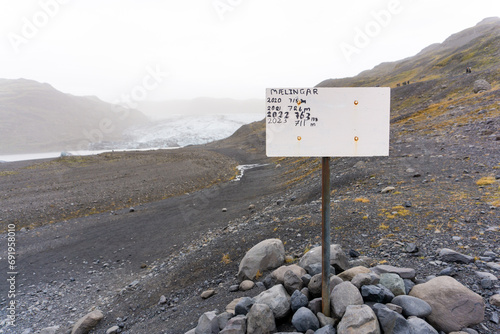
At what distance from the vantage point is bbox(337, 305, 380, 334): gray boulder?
237 centimetres

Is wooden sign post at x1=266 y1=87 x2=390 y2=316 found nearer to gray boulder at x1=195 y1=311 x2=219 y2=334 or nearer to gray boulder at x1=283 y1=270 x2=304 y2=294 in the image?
gray boulder at x1=283 y1=270 x2=304 y2=294

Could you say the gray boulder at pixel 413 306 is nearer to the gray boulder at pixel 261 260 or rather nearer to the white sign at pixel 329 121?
the white sign at pixel 329 121

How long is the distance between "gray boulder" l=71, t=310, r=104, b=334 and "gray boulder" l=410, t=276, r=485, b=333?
602cm

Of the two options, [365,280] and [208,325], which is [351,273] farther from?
[208,325]

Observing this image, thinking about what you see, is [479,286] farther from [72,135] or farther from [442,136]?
[72,135]

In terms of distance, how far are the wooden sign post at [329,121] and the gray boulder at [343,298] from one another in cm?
156

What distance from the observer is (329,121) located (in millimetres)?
2674

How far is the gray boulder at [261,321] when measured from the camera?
2895mm

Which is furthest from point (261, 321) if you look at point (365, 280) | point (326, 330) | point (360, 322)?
point (365, 280)

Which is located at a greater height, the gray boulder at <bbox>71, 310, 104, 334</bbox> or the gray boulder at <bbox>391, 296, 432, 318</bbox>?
the gray boulder at <bbox>391, 296, 432, 318</bbox>

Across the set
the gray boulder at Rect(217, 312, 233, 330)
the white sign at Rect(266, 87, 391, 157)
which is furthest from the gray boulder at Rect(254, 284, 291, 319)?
the white sign at Rect(266, 87, 391, 157)

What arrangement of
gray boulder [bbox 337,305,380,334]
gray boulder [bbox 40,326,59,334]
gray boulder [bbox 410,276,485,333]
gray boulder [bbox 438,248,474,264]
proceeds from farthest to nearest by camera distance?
gray boulder [bbox 40,326,59,334], gray boulder [bbox 438,248,474,264], gray boulder [bbox 410,276,485,333], gray boulder [bbox 337,305,380,334]

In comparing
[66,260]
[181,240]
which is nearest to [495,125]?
[181,240]

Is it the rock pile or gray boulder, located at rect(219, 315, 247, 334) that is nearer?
the rock pile
